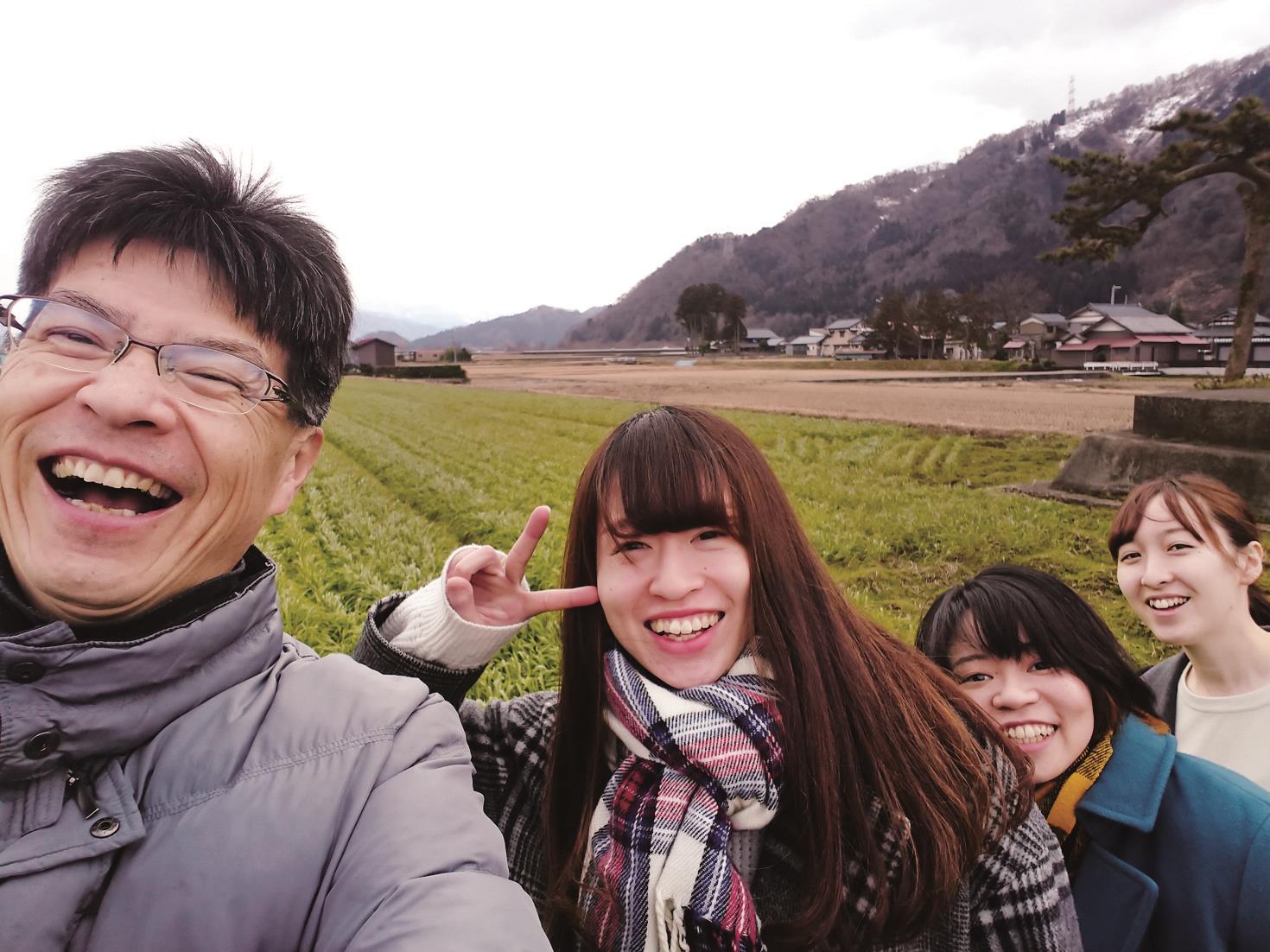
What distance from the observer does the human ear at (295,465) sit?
1673 mm

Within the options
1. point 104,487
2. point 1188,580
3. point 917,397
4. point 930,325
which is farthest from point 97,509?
point 930,325

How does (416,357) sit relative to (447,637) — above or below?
below

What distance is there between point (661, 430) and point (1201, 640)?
2.07 metres

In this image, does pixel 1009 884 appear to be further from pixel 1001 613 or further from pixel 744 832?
pixel 1001 613

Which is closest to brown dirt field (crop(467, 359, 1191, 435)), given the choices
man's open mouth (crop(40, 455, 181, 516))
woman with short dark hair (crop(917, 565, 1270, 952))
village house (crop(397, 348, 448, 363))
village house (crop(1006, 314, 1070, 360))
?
woman with short dark hair (crop(917, 565, 1270, 952))

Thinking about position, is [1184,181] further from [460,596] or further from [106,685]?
[106,685]

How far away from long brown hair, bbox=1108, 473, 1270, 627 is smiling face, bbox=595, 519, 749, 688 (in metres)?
1.76

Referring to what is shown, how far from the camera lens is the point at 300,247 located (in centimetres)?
161

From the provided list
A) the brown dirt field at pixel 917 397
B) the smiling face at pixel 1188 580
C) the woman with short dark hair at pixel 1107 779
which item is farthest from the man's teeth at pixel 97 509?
the brown dirt field at pixel 917 397

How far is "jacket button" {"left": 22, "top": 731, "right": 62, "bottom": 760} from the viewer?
1142 millimetres

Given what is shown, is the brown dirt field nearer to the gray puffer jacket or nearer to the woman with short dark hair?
the woman with short dark hair

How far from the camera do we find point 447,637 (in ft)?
6.20

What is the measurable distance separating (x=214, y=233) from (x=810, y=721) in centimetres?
157

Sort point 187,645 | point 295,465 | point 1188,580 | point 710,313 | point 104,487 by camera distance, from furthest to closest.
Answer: point 710,313 < point 1188,580 < point 295,465 < point 104,487 < point 187,645
